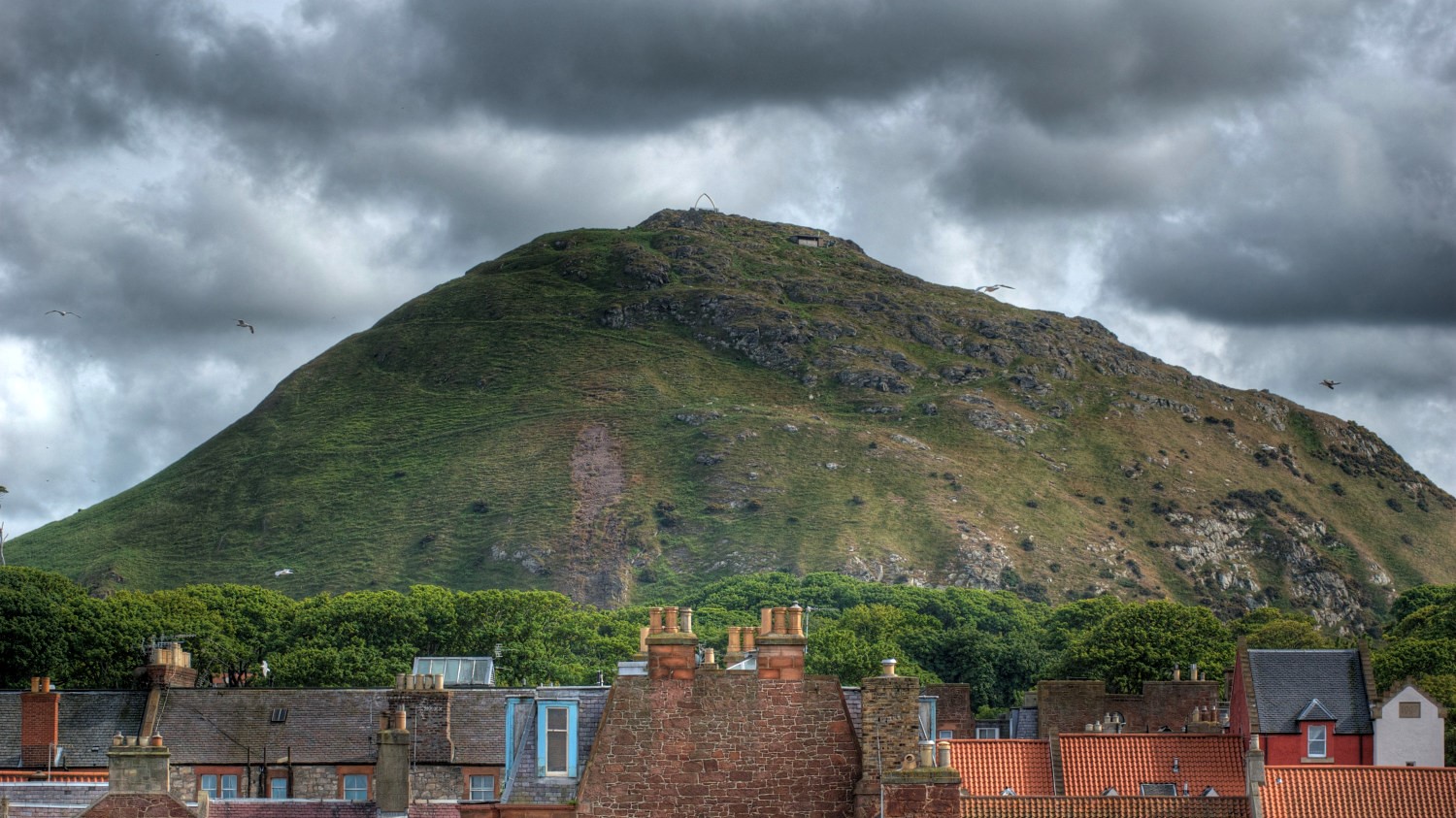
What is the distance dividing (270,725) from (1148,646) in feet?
343

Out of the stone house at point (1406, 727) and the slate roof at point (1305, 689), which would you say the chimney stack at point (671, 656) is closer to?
the slate roof at point (1305, 689)

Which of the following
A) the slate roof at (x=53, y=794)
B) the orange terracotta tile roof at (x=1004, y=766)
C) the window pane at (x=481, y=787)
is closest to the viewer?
the slate roof at (x=53, y=794)

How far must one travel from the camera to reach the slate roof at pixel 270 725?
6875cm

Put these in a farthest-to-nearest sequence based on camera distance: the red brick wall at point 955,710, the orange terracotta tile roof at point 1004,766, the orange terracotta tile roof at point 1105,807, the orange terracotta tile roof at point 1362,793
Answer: the red brick wall at point 955,710 < the orange terracotta tile roof at point 1004,766 < the orange terracotta tile roof at point 1362,793 < the orange terracotta tile roof at point 1105,807

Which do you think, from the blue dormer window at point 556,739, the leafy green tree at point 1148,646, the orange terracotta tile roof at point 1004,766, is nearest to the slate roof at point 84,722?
the orange terracotta tile roof at point 1004,766

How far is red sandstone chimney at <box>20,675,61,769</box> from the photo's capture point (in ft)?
233

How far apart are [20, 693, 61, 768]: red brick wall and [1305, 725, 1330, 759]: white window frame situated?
1918 inches

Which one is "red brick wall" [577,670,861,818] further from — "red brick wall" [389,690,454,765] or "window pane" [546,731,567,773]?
"red brick wall" [389,690,454,765]

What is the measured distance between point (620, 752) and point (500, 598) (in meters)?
137

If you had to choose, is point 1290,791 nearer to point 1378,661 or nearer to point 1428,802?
point 1428,802

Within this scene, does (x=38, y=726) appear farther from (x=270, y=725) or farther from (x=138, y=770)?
(x=138, y=770)

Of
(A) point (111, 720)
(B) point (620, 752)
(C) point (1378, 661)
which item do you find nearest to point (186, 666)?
(A) point (111, 720)

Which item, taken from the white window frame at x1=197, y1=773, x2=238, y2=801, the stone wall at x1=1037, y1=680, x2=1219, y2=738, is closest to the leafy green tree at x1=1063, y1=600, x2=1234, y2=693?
the stone wall at x1=1037, y1=680, x2=1219, y2=738

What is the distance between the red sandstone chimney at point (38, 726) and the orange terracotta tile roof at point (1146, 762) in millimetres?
36754
